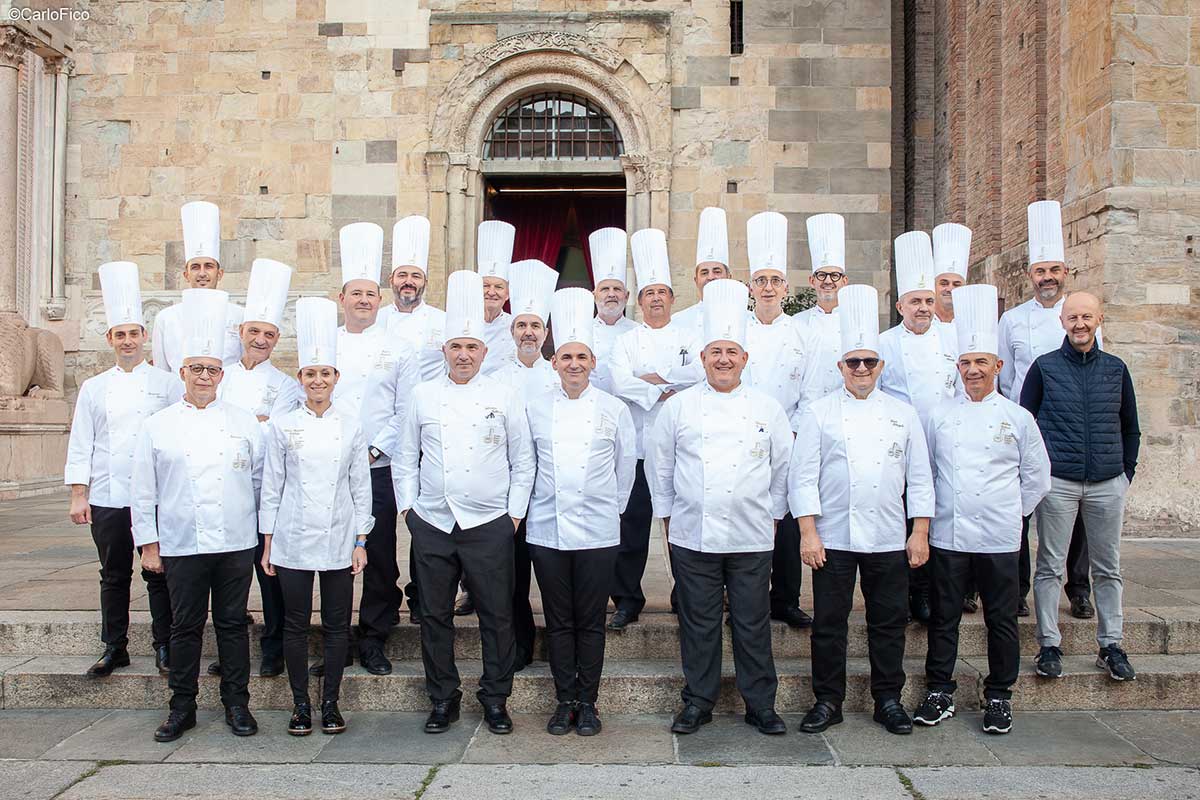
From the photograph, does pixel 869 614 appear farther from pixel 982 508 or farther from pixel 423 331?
pixel 423 331

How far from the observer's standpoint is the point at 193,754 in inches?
170

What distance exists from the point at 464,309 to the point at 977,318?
230 cm

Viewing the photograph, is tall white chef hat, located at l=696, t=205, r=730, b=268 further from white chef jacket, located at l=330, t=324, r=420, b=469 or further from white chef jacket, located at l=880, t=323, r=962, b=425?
white chef jacket, located at l=330, t=324, r=420, b=469

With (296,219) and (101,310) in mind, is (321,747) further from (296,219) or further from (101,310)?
(101,310)

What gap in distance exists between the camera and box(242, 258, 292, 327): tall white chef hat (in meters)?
5.25

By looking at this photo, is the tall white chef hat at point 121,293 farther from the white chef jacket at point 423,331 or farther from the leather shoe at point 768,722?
the leather shoe at point 768,722

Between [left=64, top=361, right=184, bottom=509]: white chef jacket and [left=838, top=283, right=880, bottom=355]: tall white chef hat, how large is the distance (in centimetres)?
327

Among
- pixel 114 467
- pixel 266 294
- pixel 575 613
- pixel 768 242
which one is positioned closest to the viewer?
pixel 575 613

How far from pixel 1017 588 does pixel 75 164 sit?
454 inches

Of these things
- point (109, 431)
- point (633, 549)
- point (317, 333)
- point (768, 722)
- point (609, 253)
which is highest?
point (609, 253)

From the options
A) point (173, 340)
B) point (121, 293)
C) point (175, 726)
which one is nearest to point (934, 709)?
point (175, 726)

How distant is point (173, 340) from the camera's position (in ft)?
17.6

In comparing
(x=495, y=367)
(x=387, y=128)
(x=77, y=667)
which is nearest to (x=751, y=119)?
(x=387, y=128)

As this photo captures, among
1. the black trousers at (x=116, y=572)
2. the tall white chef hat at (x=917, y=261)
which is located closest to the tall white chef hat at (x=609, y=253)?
the tall white chef hat at (x=917, y=261)
